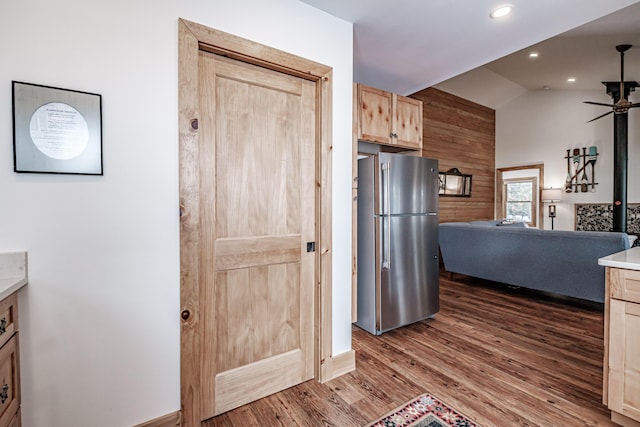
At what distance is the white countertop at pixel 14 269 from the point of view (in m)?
1.18

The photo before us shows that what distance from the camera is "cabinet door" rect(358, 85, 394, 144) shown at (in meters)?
2.71

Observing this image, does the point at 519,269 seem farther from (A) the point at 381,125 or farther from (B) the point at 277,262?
(B) the point at 277,262

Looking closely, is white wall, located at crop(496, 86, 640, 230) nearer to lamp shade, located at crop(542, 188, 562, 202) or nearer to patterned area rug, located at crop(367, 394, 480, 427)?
lamp shade, located at crop(542, 188, 562, 202)

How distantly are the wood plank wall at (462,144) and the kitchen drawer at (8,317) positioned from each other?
525 cm

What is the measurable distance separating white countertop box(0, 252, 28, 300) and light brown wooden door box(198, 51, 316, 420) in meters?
0.72

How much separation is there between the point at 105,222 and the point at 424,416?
6.45ft

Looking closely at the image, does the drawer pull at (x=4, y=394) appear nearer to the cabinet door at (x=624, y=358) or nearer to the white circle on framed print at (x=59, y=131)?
the white circle on framed print at (x=59, y=131)

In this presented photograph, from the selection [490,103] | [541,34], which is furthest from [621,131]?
[541,34]

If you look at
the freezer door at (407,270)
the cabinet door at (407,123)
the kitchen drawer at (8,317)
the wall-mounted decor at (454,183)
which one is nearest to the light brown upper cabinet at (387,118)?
the cabinet door at (407,123)

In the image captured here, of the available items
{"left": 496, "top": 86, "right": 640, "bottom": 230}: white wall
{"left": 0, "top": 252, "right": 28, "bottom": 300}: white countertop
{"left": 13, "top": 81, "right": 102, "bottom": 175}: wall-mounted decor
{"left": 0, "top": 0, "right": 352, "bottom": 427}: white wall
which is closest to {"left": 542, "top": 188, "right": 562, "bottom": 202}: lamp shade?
{"left": 496, "top": 86, "right": 640, "bottom": 230}: white wall

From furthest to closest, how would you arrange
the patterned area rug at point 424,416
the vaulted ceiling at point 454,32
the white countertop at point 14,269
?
1. the vaulted ceiling at point 454,32
2. the patterned area rug at point 424,416
3. the white countertop at point 14,269

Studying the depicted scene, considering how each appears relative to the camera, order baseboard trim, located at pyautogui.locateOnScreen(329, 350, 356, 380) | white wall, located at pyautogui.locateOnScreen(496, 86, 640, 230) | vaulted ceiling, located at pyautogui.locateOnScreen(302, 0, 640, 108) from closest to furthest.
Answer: vaulted ceiling, located at pyautogui.locateOnScreen(302, 0, 640, 108)
baseboard trim, located at pyautogui.locateOnScreen(329, 350, 356, 380)
white wall, located at pyautogui.locateOnScreen(496, 86, 640, 230)

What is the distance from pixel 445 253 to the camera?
472 centimetres

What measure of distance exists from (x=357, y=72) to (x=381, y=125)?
28.1 inches
